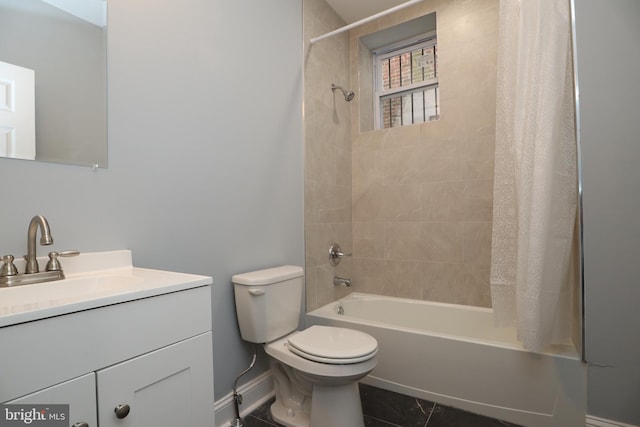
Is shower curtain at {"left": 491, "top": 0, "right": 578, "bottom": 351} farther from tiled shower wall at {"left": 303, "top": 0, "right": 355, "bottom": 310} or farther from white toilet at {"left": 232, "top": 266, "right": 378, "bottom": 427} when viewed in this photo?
tiled shower wall at {"left": 303, "top": 0, "right": 355, "bottom": 310}

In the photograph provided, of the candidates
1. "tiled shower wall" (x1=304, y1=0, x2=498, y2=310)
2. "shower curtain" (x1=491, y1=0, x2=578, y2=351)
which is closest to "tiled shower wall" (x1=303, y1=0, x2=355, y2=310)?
"tiled shower wall" (x1=304, y1=0, x2=498, y2=310)

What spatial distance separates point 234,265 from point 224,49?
3.64 ft

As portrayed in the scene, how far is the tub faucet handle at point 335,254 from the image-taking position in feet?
8.06

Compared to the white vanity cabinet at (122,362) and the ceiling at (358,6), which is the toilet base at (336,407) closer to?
the white vanity cabinet at (122,362)

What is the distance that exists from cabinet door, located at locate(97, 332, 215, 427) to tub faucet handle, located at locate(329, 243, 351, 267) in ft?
4.98

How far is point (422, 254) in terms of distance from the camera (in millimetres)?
2459

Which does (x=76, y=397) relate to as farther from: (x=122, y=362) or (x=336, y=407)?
(x=336, y=407)

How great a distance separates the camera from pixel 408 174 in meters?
2.52

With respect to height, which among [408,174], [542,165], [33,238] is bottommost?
[33,238]

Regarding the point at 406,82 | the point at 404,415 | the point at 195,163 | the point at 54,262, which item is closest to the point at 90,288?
the point at 54,262

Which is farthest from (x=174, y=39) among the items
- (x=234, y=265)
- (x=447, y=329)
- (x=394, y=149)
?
(x=447, y=329)

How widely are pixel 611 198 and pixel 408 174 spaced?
51.4 inches

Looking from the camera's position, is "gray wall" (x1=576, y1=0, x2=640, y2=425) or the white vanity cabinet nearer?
the white vanity cabinet

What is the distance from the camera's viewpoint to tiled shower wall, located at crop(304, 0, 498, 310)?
7.36 feet
